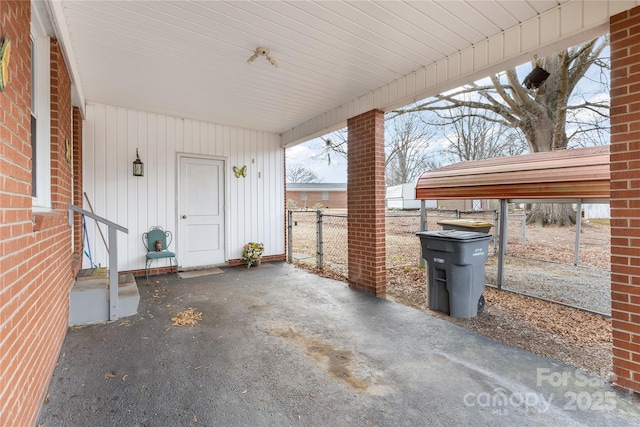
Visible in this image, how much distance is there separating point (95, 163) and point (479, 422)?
5.72 meters

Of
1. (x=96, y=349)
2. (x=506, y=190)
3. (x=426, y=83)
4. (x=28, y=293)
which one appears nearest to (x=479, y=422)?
(x=28, y=293)

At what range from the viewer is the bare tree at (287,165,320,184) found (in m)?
25.2

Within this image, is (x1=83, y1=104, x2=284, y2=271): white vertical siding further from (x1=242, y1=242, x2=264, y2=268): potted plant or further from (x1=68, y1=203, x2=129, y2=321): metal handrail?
(x1=68, y1=203, x2=129, y2=321): metal handrail

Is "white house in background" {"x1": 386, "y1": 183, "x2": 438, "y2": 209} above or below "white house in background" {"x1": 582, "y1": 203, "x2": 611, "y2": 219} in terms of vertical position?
above

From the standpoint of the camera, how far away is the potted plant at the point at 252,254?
5.94 meters

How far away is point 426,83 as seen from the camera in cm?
350

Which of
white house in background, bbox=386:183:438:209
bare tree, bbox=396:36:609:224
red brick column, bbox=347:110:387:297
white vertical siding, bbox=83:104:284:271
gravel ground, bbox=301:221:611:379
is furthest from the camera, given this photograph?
white house in background, bbox=386:183:438:209

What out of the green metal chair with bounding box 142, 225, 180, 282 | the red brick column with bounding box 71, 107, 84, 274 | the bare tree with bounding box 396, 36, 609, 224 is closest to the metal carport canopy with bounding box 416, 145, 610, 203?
the bare tree with bounding box 396, 36, 609, 224

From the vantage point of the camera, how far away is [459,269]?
3359 mm

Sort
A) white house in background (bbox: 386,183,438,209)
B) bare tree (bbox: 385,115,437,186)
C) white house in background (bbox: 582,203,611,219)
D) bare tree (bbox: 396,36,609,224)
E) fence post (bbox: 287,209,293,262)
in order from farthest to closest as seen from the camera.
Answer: white house in background (bbox: 386,183,438,209) < bare tree (bbox: 385,115,437,186) < white house in background (bbox: 582,203,611,219) < bare tree (bbox: 396,36,609,224) < fence post (bbox: 287,209,293,262)

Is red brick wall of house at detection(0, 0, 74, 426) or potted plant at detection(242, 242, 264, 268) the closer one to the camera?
red brick wall of house at detection(0, 0, 74, 426)

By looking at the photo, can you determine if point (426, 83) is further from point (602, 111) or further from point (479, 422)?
point (602, 111)

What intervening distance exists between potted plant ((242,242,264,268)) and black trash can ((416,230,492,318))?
3561mm

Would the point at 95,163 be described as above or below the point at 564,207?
above
